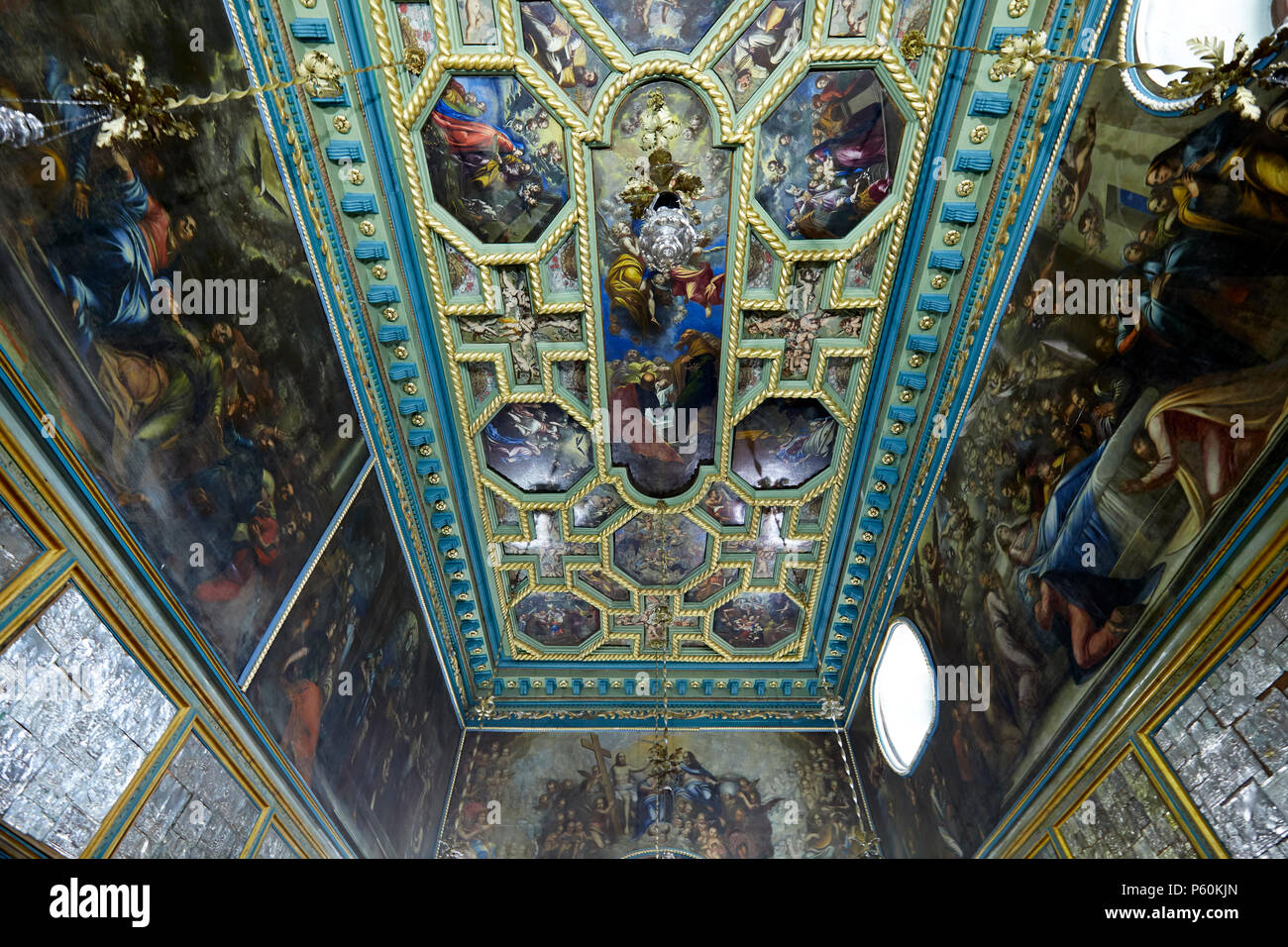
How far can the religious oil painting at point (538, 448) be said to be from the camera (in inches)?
410

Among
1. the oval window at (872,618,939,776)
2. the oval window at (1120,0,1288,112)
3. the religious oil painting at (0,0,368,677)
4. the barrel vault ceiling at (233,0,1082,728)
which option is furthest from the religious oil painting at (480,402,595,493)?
the oval window at (1120,0,1288,112)

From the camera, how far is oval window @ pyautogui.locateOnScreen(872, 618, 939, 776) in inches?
427

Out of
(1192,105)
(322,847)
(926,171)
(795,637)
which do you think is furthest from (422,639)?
(1192,105)

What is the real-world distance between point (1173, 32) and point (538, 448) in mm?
7974

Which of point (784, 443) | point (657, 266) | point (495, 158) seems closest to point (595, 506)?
point (784, 443)

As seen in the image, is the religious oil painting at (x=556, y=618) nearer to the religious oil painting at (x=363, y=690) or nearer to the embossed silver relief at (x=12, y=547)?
the religious oil painting at (x=363, y=690)

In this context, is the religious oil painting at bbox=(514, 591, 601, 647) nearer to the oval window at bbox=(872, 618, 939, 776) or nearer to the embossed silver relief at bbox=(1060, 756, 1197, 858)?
the oval window at bbox=(872, 618, 939, 776)

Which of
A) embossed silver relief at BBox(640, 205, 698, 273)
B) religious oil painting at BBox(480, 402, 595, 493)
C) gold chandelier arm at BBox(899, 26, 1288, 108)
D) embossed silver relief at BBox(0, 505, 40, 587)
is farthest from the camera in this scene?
religious oil painting at BBox(480, 402, 595, 493)

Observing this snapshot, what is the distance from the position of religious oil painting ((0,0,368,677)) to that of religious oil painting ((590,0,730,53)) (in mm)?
3368

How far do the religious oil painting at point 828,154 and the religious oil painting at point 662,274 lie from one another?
57 cm

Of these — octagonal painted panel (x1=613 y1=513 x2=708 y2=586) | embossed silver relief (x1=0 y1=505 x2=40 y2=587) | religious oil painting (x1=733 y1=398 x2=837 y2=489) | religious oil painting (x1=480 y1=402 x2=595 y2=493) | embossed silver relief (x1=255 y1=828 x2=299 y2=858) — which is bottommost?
embossed silver relief (x1=0 y1=505 x2=40 y2=587)

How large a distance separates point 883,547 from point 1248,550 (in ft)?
20.4

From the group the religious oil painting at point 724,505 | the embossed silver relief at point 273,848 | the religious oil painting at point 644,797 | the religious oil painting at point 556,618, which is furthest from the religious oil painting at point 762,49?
the religious oil painting at point 644,797

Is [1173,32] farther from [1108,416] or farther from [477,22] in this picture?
[477,22]
